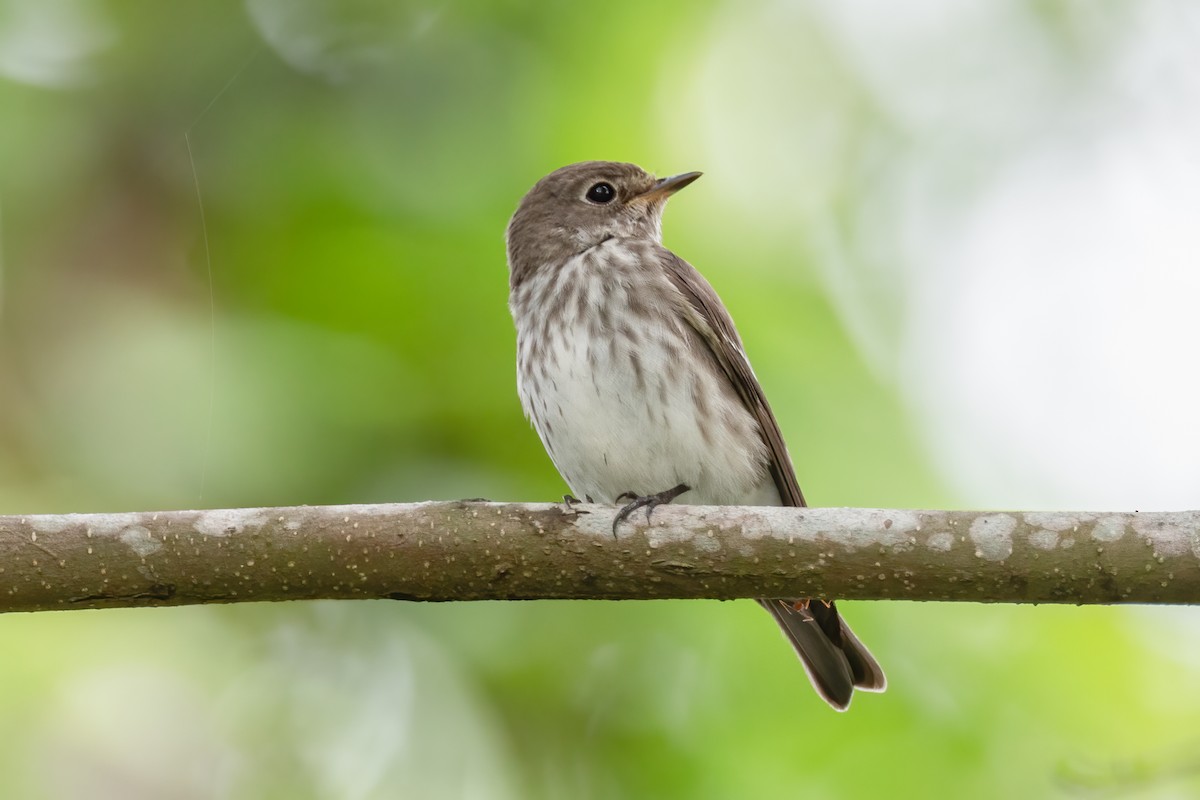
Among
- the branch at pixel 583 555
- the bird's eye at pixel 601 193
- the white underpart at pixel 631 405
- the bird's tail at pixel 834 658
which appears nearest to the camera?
the branch at pixel 583 555

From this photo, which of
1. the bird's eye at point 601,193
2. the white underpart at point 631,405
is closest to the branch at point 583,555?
the white underpart at point 631,405

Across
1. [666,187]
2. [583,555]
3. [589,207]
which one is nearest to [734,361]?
[666,187]

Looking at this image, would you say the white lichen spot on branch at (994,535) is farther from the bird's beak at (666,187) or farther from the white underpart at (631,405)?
the bird's beak at (666,187)

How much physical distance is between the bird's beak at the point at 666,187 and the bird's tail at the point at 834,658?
167 cm

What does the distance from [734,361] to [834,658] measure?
1069 millimetres

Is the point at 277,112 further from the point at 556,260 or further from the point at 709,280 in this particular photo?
the point at 709,280

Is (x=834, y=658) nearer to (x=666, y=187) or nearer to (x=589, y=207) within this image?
(x=666, y=187)

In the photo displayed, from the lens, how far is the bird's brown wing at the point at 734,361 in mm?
4527

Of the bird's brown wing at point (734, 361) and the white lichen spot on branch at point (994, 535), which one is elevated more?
the bird's brown wing at point (734, 361)

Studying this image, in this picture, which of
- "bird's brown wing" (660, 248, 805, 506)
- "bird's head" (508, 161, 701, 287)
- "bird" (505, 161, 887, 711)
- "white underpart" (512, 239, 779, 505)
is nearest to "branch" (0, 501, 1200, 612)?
"bird" (505, 161, 887, 711)

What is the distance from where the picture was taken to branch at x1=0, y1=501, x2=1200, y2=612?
2.87 metres

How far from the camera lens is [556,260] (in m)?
4.83

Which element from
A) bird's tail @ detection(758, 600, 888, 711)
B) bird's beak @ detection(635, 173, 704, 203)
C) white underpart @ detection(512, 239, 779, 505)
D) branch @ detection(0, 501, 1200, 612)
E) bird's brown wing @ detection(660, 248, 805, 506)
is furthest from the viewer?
bird's beak @ detection(635, 173, 704, 203)

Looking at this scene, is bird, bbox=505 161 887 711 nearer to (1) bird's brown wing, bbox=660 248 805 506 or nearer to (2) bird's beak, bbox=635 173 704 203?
(1) bird's brown wing, bbox=660 248 805 506
